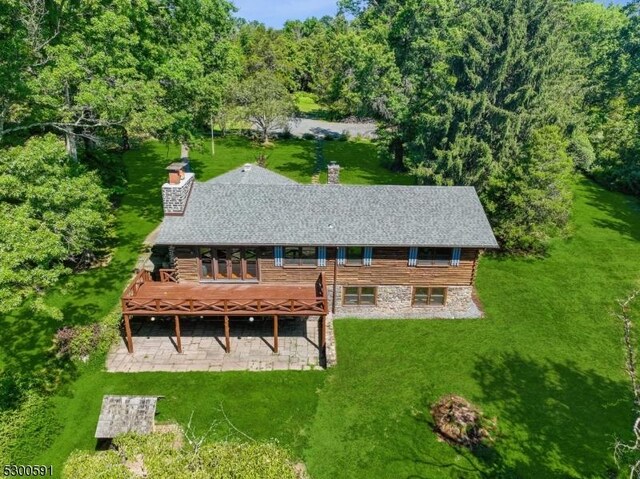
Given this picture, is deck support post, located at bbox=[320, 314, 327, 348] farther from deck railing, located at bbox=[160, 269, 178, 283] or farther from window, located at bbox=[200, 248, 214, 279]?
deck railing, located at bbox=[160, 269, 178, 283]

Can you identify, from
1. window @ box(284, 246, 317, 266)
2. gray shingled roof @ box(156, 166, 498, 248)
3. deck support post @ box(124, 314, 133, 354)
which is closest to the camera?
deck support post @ box(124, 314, 133, 354)

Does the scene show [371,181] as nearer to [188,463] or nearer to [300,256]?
[300,256]

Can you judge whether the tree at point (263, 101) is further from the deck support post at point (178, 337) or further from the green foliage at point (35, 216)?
the deck support post at point (178, 337)

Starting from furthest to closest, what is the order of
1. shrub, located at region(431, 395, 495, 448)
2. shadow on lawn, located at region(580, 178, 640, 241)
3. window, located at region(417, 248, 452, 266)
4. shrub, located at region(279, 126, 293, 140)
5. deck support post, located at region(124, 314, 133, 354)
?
1. shrub, located at region(279, 126, 293, 140)
2. shadow on lawn, located at region(580, 178, 640, 241)
3. window, located at region(417, 248, 452, 266)
4. deck support post, located at region(124, 314, 133, 354)
5. shrub, located at region(431, 395, 495, 448)

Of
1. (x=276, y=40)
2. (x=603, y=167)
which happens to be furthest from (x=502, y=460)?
(x=276, y=40)

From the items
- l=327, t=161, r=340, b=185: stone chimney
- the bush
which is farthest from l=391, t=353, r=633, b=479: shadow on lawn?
l=327, t=161, r=340, b=185: stone chimney

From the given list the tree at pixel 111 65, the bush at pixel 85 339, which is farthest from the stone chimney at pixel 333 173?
the bush at pixel 85 339
